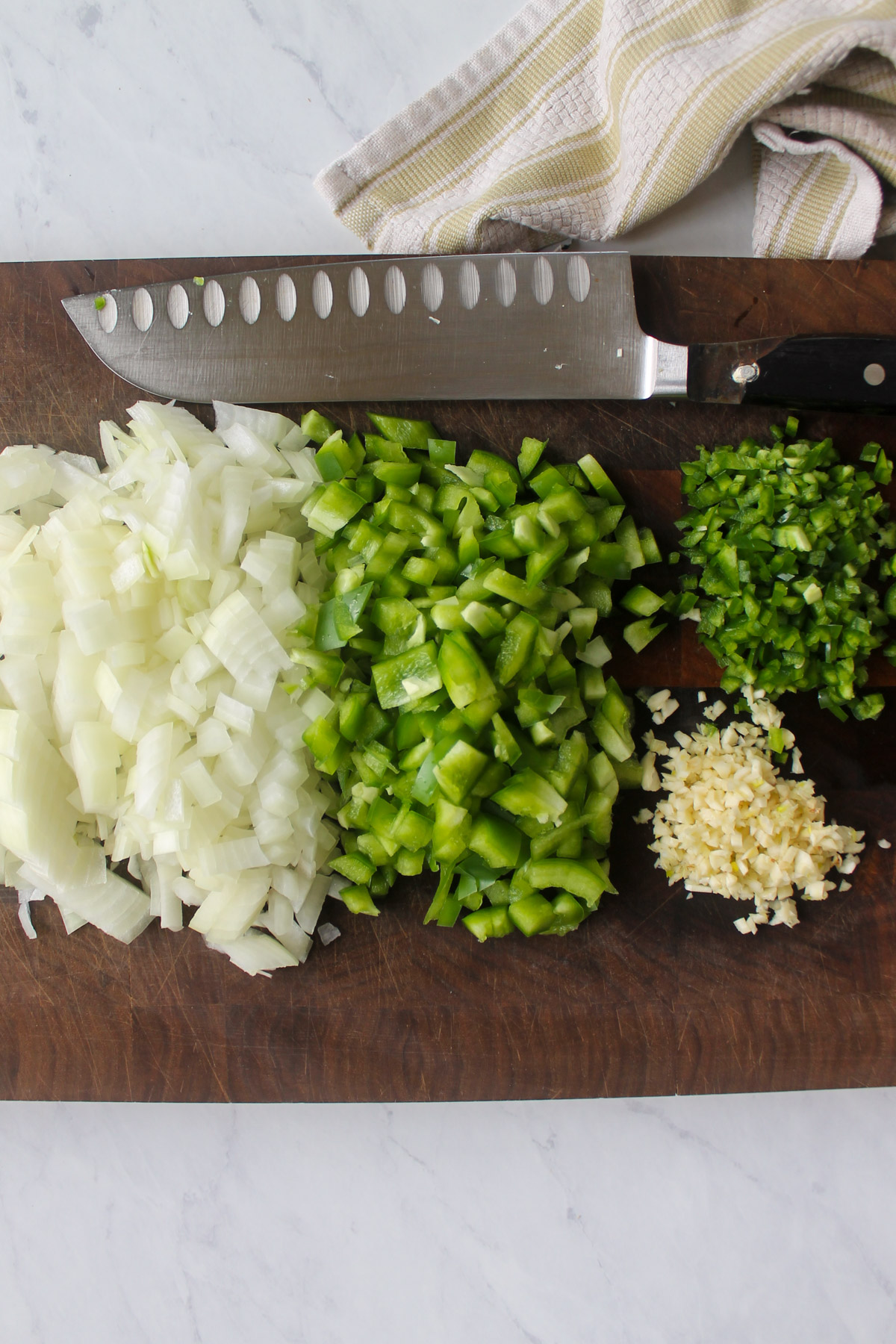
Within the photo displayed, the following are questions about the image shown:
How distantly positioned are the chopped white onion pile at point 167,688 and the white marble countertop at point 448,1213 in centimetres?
53

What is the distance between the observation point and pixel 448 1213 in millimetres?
1814

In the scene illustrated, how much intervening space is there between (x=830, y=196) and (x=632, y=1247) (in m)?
2.15

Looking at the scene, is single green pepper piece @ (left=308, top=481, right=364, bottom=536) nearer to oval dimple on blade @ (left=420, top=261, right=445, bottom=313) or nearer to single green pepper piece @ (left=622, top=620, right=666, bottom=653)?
oval dimple on blade @ (left=420, top=261, right=445, bottom=313)

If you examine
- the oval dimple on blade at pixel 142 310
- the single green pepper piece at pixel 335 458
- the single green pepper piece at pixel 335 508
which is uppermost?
the oval dimple on blade at pixel 142 310

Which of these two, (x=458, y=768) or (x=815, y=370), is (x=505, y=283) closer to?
(x=815, y=370)

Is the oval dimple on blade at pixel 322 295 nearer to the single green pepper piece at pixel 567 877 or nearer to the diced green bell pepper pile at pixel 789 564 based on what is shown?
the diced green bell pepper pile at pixel 789 564

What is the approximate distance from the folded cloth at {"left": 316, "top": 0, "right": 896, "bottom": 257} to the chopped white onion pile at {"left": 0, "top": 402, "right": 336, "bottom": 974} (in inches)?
22.6

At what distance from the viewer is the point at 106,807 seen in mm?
1555

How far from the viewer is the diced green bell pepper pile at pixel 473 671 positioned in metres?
1.47

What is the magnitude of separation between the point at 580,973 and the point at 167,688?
0.93 meters

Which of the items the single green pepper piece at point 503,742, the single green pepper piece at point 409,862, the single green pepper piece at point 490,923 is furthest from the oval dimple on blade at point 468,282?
the single green pepper piece at point 490,923

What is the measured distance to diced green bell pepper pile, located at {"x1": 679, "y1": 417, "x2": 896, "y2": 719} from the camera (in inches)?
59.5

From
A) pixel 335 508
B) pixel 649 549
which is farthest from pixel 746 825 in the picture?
pixel 335 508

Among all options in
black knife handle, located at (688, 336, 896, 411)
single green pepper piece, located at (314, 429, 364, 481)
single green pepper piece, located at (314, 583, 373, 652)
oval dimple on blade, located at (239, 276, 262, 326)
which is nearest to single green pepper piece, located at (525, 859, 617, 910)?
single green pepper piece, located at (314, 583, 373, 652)
